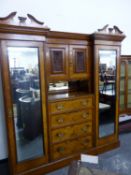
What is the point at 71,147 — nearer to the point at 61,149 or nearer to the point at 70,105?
the point at 61,149

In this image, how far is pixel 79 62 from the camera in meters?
2.37

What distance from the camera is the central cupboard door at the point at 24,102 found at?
1.83 m

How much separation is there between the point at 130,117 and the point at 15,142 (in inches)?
102

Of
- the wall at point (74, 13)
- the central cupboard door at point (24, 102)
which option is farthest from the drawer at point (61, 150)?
the wall at point (74, 13)

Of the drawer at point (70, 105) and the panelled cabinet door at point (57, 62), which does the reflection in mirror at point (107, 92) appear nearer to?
the drawer at point (70, 105)

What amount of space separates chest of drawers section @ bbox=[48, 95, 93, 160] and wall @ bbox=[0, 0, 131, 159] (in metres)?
0.76

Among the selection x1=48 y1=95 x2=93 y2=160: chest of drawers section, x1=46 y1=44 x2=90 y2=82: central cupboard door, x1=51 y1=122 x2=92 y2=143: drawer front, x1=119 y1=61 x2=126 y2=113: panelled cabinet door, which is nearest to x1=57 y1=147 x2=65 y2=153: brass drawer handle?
x1=48 y1=95 x2=93 y2=160: chest of drawers section

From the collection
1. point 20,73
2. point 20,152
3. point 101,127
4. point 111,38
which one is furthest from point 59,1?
point 20,152

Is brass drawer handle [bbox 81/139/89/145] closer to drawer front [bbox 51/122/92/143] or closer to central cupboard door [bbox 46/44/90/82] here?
drawer front [bbox 51/122/92/143]

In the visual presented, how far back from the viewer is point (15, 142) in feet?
6.39

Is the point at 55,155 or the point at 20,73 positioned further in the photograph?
the point at 55,155

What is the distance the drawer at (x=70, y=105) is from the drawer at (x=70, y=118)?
0.23 ft

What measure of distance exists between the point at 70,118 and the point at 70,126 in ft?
0.38

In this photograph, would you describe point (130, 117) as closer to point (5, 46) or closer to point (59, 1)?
point (59, 1)
